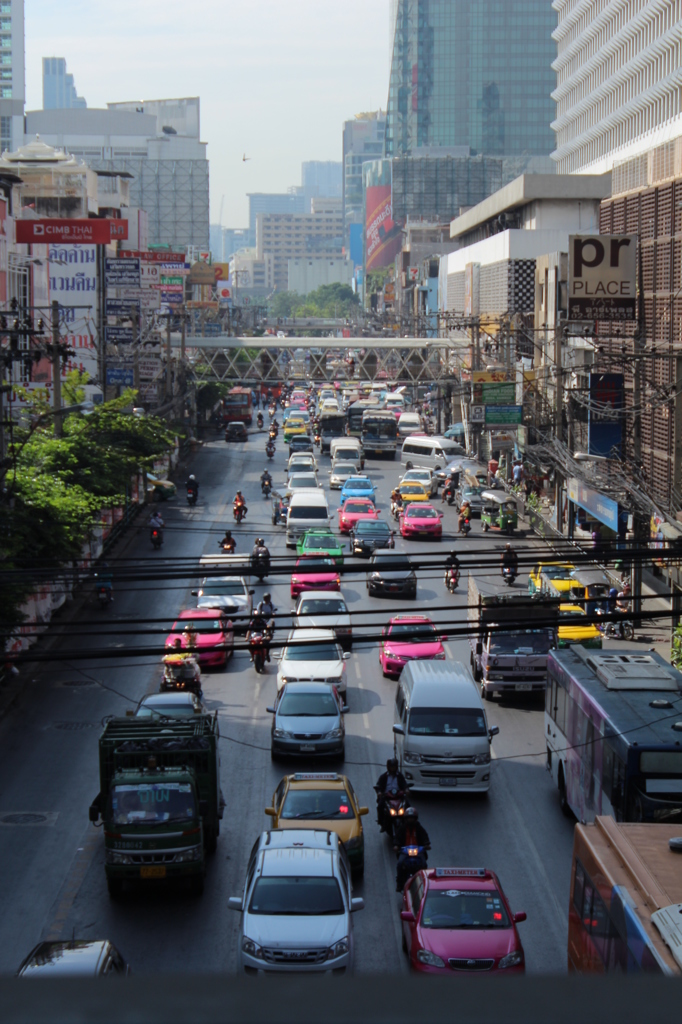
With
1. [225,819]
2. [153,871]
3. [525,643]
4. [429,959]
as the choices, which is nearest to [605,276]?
[525,643]

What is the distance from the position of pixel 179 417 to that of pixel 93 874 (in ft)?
192

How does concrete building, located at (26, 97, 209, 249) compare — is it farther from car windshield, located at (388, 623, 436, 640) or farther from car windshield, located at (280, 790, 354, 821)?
car windshield, located at (280, 790, 354, 821)

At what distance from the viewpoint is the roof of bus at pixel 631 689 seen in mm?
16078

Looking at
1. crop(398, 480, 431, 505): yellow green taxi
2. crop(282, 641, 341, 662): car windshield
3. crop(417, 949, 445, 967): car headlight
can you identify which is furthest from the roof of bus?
crop(398, 480, 431, 505): yellow green taxi

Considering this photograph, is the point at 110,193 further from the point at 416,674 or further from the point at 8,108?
the point at 8,108

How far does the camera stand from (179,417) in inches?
2945

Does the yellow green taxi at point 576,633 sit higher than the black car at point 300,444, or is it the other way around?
the black car at point 300,444

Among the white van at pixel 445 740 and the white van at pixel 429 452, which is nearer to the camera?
the white van at pixel 445 740

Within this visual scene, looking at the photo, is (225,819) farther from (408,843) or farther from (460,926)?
(460,926)

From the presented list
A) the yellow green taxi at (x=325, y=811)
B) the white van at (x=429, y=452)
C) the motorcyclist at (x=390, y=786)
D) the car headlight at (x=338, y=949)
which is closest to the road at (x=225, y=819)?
the yellow green taxi at (x=325, y=811)

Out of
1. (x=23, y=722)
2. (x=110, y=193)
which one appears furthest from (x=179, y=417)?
(x=23, y=722)

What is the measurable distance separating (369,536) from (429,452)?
2310 cm

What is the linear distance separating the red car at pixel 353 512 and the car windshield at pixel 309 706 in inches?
923

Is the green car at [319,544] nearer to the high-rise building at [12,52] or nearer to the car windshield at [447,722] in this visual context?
the car windshield at [447,722]
